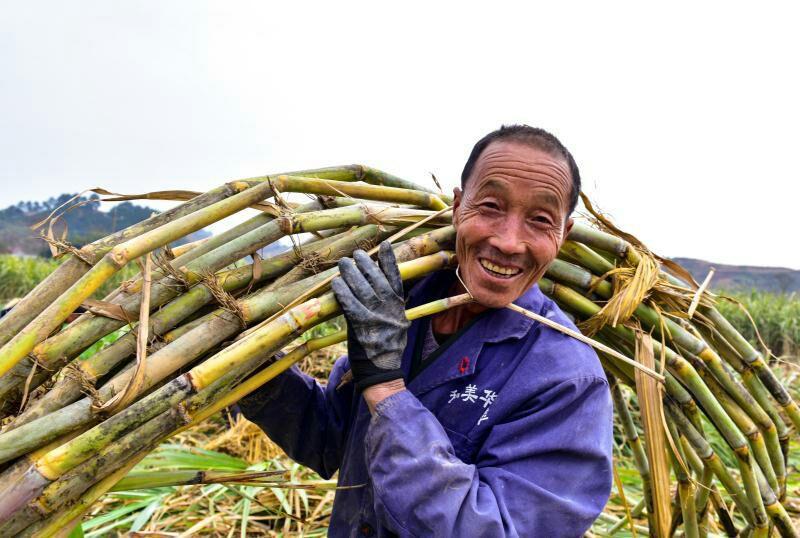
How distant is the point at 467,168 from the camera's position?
5.71 feet

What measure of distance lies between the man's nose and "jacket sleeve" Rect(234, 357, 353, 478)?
2.80ft

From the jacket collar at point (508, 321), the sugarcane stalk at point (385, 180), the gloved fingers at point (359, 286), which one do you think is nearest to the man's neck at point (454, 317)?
the jacket collar at point (508, 321)

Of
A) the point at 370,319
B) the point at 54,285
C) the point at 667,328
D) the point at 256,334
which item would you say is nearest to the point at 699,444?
the point at 667,328

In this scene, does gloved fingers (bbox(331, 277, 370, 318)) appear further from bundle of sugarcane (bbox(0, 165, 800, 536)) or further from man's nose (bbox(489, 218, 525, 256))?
man's nose (bbox(489, 218, 525, 256))

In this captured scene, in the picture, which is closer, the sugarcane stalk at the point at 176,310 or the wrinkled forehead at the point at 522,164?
the sugarcane stalk at the point at 176,310

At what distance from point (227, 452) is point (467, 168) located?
3.10 metres

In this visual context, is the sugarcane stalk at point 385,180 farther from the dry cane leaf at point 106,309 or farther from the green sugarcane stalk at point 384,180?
the dry cane leaf at point 106,309

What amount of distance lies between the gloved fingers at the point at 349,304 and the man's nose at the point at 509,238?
1.28 feet

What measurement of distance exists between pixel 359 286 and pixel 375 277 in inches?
1.9

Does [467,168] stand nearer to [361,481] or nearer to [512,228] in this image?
[512,228]

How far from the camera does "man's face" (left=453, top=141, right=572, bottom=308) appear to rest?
1.54 metres

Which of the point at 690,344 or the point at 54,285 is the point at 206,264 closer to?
the point at 54,285

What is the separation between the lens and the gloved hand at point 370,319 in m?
1.42

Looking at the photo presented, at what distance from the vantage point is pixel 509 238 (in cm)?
153
